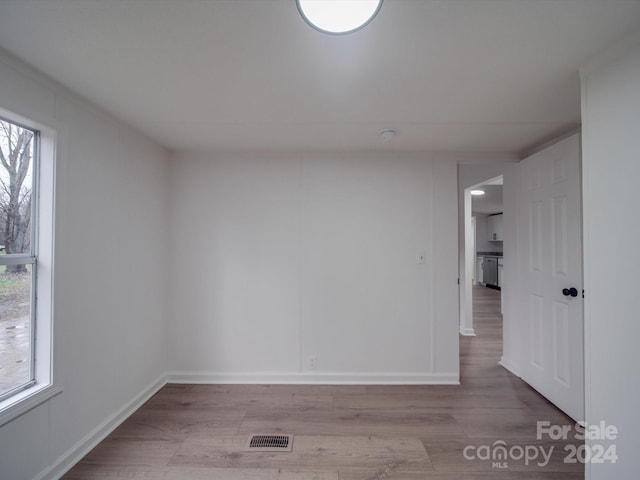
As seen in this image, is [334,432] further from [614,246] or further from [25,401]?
[614,246]

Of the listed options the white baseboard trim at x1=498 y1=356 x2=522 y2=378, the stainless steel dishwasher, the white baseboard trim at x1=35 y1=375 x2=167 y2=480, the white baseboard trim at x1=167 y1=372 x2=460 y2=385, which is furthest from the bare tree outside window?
the stainless steel dishwasher

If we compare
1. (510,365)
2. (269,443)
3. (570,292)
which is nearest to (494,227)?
(510,365)

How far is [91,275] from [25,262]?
0.39 meters

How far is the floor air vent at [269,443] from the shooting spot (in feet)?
6.23

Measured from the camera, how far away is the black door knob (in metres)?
2.14

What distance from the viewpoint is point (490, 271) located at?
880 centimetres

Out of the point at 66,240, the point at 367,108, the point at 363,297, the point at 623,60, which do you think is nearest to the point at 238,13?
the point at 367,108

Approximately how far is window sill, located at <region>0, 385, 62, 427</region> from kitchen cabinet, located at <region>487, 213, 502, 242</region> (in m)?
10.3

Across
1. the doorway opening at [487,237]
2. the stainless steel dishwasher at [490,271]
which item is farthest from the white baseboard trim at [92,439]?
the stainless steel dishwasher at [490,271]

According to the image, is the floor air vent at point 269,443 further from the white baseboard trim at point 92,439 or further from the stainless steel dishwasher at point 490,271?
the stainless steel dishwasher at point 490,271

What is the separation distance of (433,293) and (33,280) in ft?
10.0

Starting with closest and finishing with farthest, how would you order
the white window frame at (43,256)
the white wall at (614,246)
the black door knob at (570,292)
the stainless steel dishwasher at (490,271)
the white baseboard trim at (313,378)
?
1. the white wall at (614,246)
2. the white window frame at (43,256)
3. the black door knob at (570,292)
4. the white baseboard trim at (313,378)
5. the stainless steel dishwasher at (490,271)

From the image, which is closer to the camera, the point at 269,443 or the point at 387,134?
the point at 269,443

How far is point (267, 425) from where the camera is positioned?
214cm
